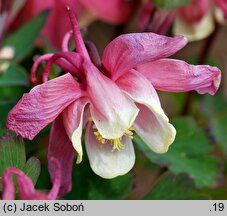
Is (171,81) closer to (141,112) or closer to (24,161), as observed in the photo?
(141,112)

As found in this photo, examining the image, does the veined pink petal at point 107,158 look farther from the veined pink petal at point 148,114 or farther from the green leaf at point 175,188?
the green leaf at point 175,188

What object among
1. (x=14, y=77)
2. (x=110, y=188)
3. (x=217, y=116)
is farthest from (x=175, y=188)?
(x=217, y=116)

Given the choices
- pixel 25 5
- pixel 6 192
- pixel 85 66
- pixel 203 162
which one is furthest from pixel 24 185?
pixel 25 5

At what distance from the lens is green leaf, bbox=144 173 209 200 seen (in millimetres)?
855

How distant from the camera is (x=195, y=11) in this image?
41.7 inches

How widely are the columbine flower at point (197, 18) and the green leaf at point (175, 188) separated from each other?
32 cm

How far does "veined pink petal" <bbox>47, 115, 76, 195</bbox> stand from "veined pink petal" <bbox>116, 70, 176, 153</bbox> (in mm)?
88

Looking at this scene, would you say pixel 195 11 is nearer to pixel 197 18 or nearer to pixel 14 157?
pixel 197 18

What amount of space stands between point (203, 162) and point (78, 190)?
0.82 feet

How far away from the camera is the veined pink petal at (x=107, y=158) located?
72cm

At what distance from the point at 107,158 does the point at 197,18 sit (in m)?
0.44

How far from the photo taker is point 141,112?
0.72 meters

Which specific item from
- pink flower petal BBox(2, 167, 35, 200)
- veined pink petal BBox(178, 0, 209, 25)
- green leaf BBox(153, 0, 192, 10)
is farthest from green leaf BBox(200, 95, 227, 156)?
pink flower petal BBox(2, 167, 35, 200)
